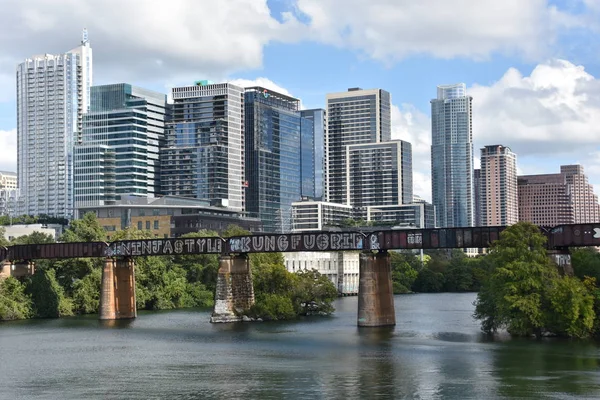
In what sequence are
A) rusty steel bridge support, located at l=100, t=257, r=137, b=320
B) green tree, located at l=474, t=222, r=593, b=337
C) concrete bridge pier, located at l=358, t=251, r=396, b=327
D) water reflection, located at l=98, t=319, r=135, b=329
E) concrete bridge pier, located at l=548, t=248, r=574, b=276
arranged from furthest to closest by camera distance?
rusty steel bridge support, located at l=100, t=257, r=137, b=320, water reflection, located at l=98, t=319, r=135, b=329, concrete bridge pier, located at l=358, t=251, r=396, b=327, concrete bridge pier, located at l=548, t=248, r=574, b=276, green tree, located at l=474, t=222, r=593, b=337

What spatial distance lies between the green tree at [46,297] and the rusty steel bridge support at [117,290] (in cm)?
1224

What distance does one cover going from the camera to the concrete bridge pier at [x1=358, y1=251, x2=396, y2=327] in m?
103

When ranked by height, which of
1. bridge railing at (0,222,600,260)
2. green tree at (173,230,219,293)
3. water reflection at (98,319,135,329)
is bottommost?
water reflection at (98,319,135,329)

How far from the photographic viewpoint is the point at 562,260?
9075cm

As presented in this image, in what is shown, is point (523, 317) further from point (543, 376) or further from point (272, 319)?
point (272, 319)

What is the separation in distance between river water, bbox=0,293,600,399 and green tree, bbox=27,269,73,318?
23748 millimetres

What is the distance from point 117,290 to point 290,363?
195 feet

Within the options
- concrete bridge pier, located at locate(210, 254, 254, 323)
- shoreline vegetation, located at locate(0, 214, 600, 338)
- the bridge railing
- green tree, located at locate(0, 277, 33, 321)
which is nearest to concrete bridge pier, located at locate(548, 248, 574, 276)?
the bridge railing

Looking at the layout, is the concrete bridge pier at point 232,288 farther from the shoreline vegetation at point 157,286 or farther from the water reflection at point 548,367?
the water reflection at point 548,367

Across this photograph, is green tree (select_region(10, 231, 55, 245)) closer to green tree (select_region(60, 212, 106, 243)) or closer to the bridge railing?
green tree (select_region(60, 212, 106, 243))

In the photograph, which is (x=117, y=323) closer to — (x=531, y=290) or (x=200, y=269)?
(x=200, y=269)

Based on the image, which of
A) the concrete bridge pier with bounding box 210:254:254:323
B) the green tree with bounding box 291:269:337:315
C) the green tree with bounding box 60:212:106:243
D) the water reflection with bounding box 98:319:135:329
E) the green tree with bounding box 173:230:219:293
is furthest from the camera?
the green tree with bounding box 173:230:219:293

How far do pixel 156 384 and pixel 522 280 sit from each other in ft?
123

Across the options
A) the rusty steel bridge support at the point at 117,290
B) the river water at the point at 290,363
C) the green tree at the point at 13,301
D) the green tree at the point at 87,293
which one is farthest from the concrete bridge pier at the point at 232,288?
the green tree at the point at 13,301
